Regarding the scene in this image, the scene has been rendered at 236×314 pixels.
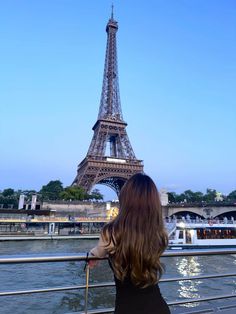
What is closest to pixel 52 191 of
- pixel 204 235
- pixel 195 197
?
pixel 195 197

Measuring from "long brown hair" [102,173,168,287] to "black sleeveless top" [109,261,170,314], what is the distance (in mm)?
35

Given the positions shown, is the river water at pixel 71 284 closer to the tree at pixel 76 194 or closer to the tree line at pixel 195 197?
the tree at pixel 76 194

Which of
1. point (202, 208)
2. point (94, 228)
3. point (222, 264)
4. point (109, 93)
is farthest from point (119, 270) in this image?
point (109, 93)

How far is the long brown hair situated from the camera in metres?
1.70

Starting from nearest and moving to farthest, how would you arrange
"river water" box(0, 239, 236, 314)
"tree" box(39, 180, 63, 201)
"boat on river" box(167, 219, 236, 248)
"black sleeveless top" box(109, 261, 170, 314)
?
"black sleeveless top" box(109, 261, 170, 314) → "river water" box(0, 239, 236, 314) → "boat on river" box(167, 219, 236, 248) → "tree" box(39, 180, 63, 201)

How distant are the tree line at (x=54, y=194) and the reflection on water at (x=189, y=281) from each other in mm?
37134

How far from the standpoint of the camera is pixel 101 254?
182cm

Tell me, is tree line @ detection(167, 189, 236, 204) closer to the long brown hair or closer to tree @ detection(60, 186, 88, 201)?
tree @ detection(60, 186, 88, 201)

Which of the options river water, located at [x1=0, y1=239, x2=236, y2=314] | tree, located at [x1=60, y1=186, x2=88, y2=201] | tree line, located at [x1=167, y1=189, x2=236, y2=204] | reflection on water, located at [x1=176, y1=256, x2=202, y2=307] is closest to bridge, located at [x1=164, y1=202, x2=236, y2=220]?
tree, located at [x1=60, y1=186, x2=88, y2=201]

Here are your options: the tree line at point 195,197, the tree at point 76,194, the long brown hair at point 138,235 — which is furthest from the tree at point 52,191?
the long brown hair at point 138,235

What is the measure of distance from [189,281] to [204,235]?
45.2 ft

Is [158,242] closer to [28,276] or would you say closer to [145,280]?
[145,280]

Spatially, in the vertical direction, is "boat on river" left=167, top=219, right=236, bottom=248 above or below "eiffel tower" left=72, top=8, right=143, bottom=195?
below

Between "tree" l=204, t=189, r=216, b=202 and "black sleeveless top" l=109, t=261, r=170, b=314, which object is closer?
"black sleeveless top" l=109, t=261, r=170, b=314
